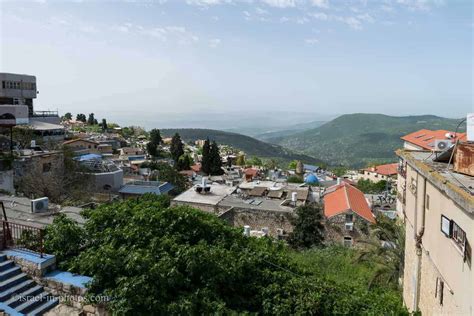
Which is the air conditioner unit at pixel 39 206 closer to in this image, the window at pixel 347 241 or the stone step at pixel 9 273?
the stone step at pixel 9 273

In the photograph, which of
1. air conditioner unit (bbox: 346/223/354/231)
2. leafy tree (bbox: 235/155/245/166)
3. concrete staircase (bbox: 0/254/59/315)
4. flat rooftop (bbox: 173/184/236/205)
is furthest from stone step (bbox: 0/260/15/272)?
leafy tree (bbox: 235/155/245/166)

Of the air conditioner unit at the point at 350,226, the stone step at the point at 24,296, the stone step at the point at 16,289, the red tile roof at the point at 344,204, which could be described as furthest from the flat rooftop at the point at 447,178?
the red tile roof at the point at 344,204

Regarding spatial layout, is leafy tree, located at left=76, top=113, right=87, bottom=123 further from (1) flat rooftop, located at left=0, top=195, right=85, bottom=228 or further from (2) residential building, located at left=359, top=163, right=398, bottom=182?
(1) flat rooftop, located at left=0, top=195, right=85, bottom=228

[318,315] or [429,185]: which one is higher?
[429,185]

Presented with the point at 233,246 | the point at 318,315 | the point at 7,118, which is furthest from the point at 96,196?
the point at 318,315

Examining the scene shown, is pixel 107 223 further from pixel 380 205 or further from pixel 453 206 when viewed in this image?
pixel 380 205
